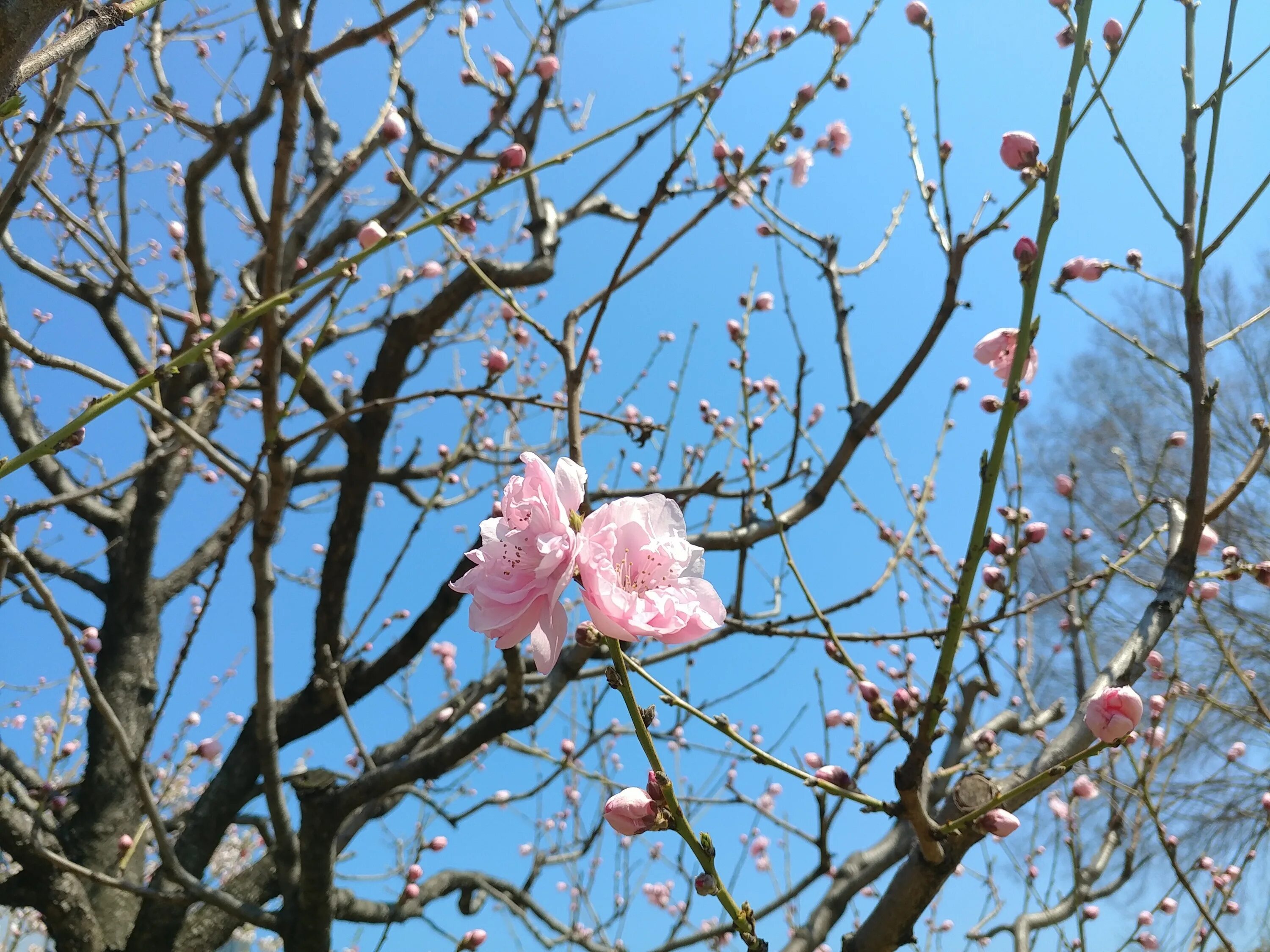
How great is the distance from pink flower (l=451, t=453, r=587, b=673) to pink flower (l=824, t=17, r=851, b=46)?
1715 millimetres

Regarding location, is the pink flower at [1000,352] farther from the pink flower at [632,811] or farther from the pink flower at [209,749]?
the pink flower at [209,749]

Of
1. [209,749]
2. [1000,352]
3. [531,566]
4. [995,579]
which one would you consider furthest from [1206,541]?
[209,749]

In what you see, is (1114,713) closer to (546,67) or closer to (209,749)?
(546,67)

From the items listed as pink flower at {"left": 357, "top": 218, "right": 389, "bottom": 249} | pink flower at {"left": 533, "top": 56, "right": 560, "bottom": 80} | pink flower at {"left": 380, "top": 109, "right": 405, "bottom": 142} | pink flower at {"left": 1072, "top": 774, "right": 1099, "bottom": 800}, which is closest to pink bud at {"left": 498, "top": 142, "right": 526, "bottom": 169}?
pink flower at {"left": 357, "top": 218, "right": 389, "bottom": 249}

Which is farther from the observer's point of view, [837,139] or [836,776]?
[837,139]

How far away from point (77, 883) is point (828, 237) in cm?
312

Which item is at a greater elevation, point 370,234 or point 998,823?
point 370,234

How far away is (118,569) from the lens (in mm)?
3389

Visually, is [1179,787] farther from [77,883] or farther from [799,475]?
[77,883]

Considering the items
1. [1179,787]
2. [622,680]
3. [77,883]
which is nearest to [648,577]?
[622,680]

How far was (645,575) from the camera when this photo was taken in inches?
27.7

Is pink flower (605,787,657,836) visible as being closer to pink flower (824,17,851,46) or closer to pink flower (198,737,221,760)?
pink flower (824,17,851,46)

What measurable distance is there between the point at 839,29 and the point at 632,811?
1.93 metres

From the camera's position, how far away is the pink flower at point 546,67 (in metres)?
2.55
